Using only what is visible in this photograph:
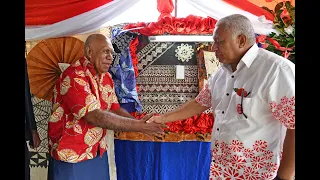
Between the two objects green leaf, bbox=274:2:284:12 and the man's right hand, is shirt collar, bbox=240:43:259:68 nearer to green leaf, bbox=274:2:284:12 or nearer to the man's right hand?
the man's right hand

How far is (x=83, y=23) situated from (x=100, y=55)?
1.83 ft

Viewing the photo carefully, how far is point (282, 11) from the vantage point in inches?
122

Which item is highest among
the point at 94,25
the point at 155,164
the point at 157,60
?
the point at 94,25

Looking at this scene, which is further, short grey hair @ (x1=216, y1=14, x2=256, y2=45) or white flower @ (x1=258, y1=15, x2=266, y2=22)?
white flower @ (x1=258, y1=15, x2=266, y2=22)

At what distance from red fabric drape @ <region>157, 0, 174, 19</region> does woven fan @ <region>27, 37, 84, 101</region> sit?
785 millimetres

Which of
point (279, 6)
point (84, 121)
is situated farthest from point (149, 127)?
point (279, 6)

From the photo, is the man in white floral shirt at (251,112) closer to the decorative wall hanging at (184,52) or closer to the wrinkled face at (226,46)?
the wrinkled face at (226,46)

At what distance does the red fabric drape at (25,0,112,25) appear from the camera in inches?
123

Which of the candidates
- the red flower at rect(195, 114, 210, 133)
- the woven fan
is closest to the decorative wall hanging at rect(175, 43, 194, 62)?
the red flower at rect(195, 114, 210, 133)
